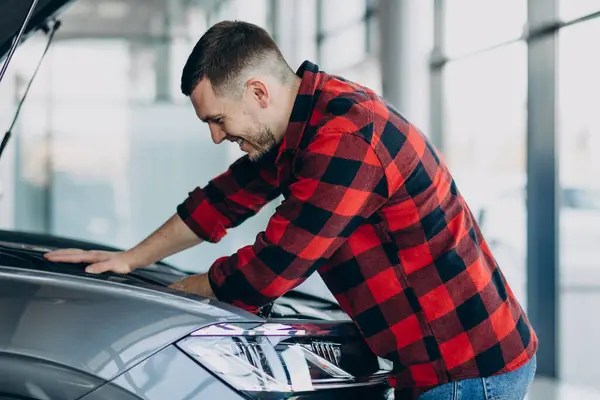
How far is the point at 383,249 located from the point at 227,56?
54 cm

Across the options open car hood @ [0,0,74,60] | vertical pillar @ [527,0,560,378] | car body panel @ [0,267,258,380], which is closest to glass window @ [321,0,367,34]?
vertical pillar @ [527,0,560,378]

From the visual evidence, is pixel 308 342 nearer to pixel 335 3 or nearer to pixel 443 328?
pixel 443 328

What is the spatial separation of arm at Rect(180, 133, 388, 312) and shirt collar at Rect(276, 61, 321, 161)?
0.11m

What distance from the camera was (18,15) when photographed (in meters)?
1.88

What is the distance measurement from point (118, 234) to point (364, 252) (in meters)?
6.84

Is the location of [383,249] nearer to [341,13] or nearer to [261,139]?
[261,139]

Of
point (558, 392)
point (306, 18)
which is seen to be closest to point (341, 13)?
point (306, 18)

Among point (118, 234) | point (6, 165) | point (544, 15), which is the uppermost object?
point (544, 15)

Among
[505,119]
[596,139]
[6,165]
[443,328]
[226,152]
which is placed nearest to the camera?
[443,328]

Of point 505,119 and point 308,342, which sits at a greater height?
point 505,119

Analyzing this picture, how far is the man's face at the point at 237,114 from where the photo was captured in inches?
68.6

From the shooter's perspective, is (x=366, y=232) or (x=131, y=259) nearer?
(x=366, y=232)

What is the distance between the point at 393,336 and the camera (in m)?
1.72

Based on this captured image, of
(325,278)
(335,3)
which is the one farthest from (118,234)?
(325,278)
